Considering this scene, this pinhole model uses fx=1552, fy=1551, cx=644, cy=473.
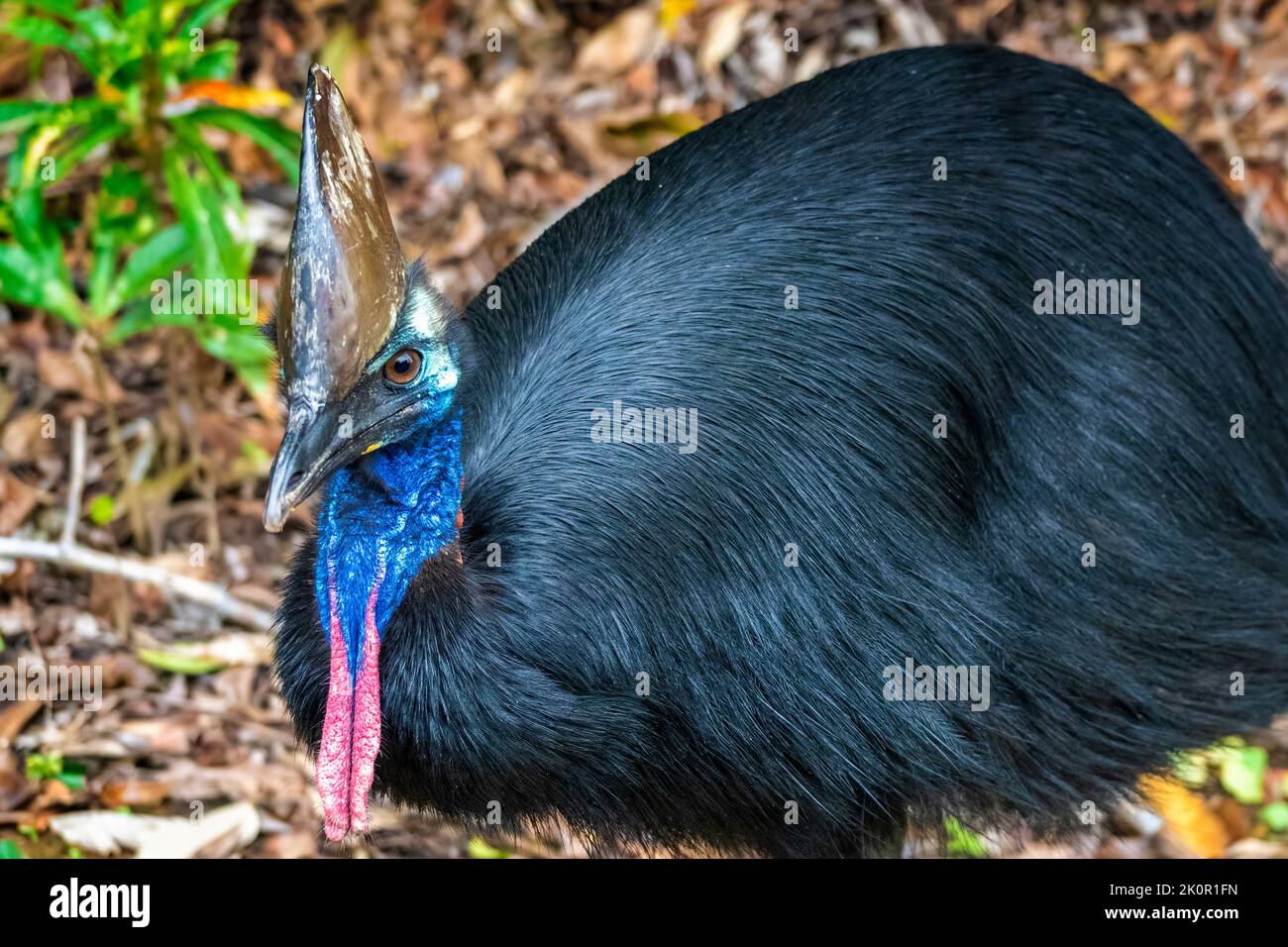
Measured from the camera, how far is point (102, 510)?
13.1 ft

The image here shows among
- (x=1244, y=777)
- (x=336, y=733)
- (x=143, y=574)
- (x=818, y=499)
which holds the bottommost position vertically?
(x=1244, y=777)

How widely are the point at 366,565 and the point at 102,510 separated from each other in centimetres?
186

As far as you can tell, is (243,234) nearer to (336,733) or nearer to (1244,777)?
(336,733)

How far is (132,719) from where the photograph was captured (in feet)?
12.1

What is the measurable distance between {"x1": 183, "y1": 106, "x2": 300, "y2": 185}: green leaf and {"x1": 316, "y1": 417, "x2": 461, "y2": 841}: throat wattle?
4.22ft

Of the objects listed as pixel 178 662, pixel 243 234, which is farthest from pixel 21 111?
pixel 178 662

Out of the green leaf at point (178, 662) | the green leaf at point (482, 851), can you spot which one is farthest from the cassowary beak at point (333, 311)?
the green leaf at point (178, 662)

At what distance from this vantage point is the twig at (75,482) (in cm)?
388

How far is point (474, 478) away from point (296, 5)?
2.76 metres

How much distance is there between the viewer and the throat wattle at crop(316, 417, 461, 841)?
239cm

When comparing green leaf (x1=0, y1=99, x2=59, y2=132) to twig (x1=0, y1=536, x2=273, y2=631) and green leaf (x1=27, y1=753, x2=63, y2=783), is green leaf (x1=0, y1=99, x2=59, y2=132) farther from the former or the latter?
green leaf (x1=27, y1=753, x2=63, y2=783)

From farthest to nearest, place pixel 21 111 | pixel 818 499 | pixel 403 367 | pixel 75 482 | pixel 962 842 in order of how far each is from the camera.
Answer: pixel 75 482 < pixel 21 111 < pixel 962 842 < pixel 818 499 < pixel 403 367

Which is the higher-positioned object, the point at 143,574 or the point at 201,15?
the point at 201,15
